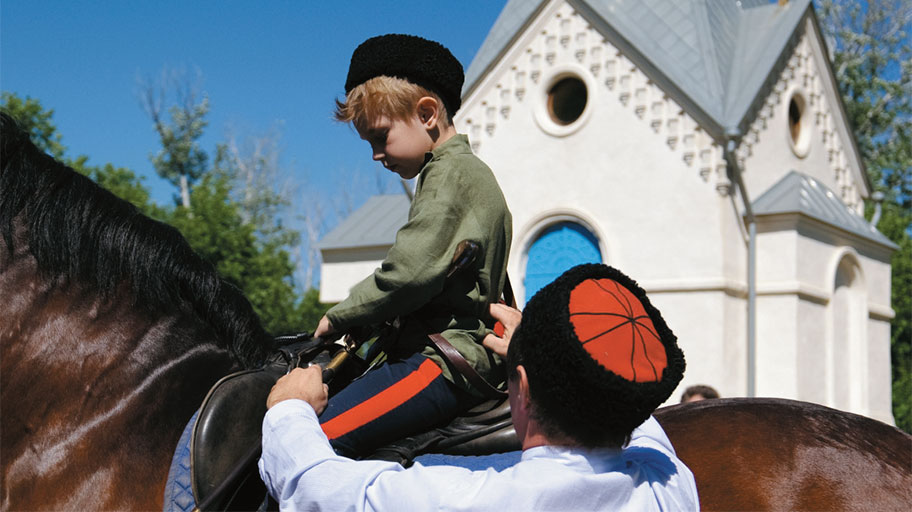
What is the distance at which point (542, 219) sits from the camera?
17734 millimetres

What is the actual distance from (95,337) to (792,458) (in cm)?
230

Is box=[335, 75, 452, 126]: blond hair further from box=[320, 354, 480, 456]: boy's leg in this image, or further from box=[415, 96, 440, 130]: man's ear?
box=[320, 354, 480, 456]: boy's leg

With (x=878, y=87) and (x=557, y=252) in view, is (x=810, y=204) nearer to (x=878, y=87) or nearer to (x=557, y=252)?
(x=557, y=252)

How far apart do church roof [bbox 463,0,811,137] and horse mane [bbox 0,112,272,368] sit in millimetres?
14229

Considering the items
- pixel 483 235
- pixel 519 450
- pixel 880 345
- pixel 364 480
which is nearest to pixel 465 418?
pixel 519 450

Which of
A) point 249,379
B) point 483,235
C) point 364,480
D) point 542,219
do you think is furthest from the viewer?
point 542,219

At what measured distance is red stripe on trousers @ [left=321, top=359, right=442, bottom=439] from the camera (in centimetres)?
274

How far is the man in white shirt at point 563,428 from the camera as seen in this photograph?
1.82 metres

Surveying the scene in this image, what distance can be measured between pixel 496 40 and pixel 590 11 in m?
2.64

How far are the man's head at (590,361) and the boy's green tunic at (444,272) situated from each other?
730mm

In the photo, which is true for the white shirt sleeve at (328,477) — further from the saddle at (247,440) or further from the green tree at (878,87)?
the green tree at (878,87)

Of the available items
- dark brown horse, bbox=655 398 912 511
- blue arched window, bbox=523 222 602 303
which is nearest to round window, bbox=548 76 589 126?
blue arched window, bbox=523 222 602 303

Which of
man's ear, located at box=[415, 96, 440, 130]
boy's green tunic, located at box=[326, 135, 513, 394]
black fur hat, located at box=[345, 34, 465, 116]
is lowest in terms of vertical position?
boy's green tunic, located at box=[326, 135, 513, 394]

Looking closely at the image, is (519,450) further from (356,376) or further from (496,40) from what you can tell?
(496,40)
